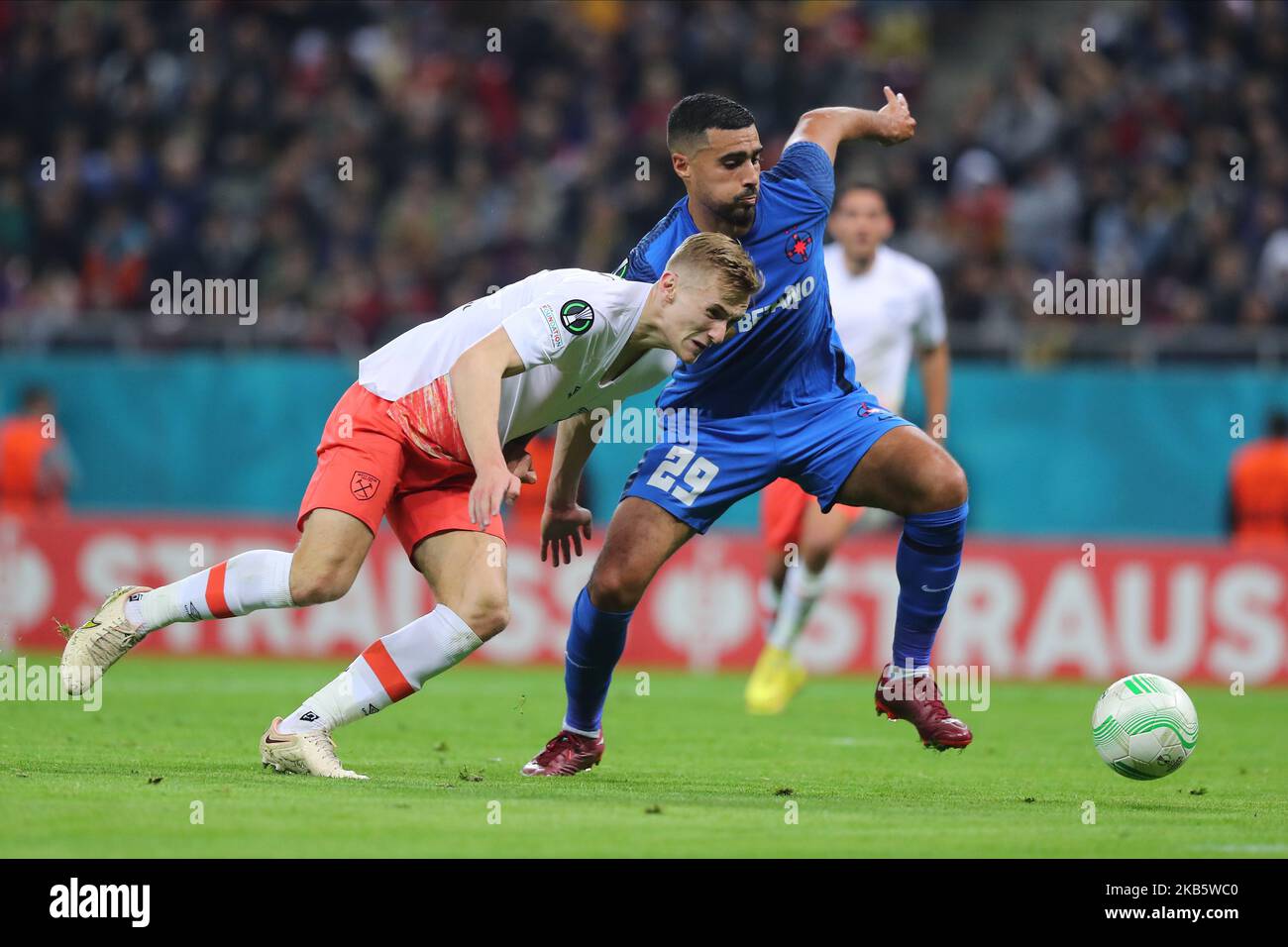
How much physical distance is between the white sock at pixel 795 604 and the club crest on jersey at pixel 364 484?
14.3 ft

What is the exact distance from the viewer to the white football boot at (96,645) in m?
7.14

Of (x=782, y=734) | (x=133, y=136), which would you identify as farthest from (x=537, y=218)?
(x=782, y=734)

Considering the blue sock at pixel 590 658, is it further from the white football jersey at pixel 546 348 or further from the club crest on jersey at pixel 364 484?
the club crest on jersey at pixel 364 484

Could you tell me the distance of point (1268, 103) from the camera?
17672 millimetres

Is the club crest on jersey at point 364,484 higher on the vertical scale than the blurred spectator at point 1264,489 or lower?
lower

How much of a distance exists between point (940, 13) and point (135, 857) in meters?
17.5

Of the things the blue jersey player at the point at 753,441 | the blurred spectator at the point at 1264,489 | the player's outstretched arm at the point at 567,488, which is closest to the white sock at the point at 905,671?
the blue jersey player at the point at 753,441

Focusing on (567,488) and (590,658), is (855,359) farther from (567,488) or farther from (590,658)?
(590,658)

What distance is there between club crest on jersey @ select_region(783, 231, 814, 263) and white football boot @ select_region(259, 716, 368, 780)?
254cm

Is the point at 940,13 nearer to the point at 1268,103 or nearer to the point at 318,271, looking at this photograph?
the point at 1268,103

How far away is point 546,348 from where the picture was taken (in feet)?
21.8

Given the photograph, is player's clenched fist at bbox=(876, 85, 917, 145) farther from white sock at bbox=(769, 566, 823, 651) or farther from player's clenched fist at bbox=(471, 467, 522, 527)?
white sock at bbox=(769, 566, 823, 651)

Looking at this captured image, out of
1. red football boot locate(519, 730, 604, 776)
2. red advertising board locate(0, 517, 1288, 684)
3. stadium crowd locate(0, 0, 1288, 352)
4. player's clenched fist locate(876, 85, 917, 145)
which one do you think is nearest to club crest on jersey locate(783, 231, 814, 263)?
player's clenched fist locate(876, 85, 917, 145)

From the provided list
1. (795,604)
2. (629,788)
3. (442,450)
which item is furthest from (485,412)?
(795,604)
